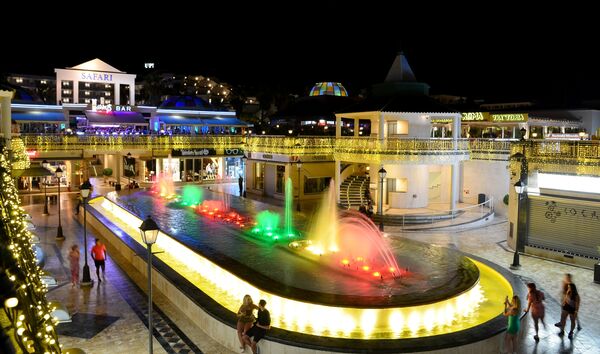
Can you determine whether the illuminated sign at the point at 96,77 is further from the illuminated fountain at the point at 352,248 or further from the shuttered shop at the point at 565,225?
the shuttered shop at the point at 565,225

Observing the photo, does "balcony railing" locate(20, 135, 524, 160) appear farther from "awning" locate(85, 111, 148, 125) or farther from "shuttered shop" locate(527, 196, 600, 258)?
"awning" locate(85, 111, 148, 125)

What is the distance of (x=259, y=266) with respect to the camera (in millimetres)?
16906

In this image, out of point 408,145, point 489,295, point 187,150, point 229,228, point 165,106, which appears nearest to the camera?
point 489,295

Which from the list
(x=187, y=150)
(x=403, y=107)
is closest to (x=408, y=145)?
(x=403, y=107)

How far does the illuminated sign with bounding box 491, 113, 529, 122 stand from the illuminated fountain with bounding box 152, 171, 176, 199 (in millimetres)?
27329

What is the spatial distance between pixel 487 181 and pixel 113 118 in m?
35.3

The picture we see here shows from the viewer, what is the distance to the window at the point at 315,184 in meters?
42.0

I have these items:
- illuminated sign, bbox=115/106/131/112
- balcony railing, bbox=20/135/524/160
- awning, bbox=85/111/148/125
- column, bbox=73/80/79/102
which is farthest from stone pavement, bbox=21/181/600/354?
column, bbox=73/80/79/102

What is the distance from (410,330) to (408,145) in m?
20.6

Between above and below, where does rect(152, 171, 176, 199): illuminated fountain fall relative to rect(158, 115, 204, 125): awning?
below

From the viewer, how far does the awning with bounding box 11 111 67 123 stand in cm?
4752

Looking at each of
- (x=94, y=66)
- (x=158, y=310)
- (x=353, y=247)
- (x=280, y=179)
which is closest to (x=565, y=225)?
(x=353, y=247)

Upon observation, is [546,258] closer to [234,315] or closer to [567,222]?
[567,222]

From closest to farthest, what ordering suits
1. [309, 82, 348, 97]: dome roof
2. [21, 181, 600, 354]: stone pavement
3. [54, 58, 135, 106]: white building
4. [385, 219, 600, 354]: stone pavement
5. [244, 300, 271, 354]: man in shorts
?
[244, 300, 271, 354]: man in shorts < [21, 181, 600, 354]: stone pavement < [385, 219, 600, 354]: stone pavement < [54, 58, 135, 106]: white building < [309, 82, 348, 97]: dome roof
